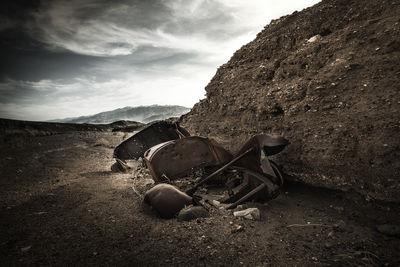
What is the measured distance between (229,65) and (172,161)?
475 cm

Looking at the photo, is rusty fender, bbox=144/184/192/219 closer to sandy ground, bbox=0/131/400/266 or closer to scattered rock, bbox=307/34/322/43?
sandy ground, bbox=0/131/400/266

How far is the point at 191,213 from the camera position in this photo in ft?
8.86

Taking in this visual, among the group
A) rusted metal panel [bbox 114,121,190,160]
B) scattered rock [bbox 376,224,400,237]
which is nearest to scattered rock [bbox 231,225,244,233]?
scattered rock [bbox 376,224,400,237]

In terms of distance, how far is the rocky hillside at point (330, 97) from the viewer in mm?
2803

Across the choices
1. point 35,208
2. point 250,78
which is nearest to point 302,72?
point 250,78

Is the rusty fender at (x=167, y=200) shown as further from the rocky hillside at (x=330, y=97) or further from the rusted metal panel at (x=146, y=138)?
the rusted metal panel at (x=146, y=138)

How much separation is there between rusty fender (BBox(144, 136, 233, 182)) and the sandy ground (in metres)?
0.73

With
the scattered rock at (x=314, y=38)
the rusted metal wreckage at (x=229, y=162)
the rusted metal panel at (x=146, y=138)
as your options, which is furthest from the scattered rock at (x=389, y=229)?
the rusted metal panel at (x=146, y=138)

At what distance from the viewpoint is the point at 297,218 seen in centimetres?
273

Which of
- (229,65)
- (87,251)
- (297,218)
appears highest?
(229,65)

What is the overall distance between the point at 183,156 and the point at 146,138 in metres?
3.19

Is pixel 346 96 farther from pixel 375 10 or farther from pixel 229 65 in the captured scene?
pixel 229 65

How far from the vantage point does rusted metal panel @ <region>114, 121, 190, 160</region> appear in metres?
6.41

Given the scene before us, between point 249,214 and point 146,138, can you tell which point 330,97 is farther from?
point 146,138
